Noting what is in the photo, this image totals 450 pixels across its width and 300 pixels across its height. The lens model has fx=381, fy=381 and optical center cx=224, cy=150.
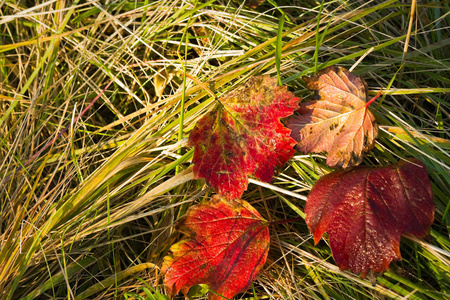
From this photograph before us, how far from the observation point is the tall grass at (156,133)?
4.41 ft

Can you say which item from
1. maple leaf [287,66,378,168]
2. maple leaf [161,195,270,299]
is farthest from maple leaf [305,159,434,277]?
maple leaf [161,195,270,299]

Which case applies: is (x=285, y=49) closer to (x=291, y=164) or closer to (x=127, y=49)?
(x=291, y=164)

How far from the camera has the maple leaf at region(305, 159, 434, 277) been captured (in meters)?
1.13

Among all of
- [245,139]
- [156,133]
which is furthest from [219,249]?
[156,133]

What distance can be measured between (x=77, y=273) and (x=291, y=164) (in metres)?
0.90

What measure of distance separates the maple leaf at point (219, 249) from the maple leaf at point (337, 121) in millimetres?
324

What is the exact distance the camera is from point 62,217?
1.41 meters

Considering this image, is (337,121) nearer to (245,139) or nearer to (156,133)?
(245,139)

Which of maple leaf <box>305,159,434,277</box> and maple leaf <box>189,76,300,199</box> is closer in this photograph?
maple leaf <box>305,159,434,277</box>

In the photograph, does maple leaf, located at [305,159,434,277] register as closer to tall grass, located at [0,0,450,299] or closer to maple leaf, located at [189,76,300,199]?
tall grass, located at [0,0,450,299]

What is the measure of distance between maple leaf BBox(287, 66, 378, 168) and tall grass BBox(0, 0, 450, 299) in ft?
0.32

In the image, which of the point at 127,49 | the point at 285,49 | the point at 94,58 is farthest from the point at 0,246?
the point at 285,49

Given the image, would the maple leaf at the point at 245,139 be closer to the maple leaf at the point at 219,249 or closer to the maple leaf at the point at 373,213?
the maple leaf at the point at 219,249

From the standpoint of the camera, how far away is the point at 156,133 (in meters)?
1.47
